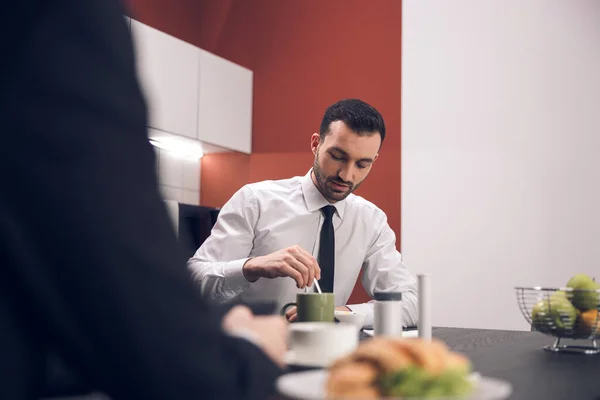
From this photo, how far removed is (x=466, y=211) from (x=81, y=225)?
128 inches

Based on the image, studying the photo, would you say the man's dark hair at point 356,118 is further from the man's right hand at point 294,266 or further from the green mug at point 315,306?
the green mug at point 315,306

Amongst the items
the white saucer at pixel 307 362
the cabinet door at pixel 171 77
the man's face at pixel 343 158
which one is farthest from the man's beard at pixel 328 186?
the white saucer at pixel 307 362

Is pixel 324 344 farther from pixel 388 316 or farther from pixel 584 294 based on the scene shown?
pixel 584 294

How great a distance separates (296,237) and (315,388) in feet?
6.44

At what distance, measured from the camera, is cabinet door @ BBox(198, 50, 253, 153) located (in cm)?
384

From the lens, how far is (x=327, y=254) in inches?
101

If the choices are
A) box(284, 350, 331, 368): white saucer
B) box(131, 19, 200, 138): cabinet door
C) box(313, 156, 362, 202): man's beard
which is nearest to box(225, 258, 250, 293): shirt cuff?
box(313, 156, 362, 202): man's beard

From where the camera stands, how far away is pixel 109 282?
0.57m

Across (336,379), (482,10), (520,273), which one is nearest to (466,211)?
(520,273)

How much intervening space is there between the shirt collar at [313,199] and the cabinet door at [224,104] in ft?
3.97

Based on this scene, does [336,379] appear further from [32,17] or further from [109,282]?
[32,17]

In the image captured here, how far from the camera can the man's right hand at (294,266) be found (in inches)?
73.7

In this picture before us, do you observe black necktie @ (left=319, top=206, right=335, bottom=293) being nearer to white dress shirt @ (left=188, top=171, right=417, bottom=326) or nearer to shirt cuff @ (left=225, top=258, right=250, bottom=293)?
white dress shirt @ (left=188, top=171, right=417, bottom=326)

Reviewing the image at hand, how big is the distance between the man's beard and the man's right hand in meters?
0.66
